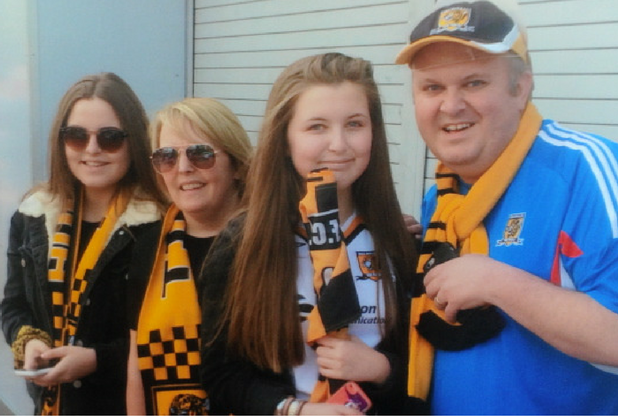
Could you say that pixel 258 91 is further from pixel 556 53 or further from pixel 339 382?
pixel 339 382

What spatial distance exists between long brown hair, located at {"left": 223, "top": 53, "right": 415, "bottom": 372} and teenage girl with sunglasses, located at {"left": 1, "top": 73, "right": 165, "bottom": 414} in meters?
0.69

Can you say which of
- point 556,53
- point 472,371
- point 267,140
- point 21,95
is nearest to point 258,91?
point 21,95

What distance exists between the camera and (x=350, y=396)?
4.44 ft

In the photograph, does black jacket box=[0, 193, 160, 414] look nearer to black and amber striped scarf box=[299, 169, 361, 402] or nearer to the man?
black and amber striped scarf box=[299, 169, 361, 402]

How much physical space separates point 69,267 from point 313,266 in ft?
3.73

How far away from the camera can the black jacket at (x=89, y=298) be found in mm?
1976

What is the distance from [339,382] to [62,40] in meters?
3.02

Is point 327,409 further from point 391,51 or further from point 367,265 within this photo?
point 391,51

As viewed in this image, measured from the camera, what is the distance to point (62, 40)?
3.45m

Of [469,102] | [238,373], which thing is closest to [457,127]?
[469,102]

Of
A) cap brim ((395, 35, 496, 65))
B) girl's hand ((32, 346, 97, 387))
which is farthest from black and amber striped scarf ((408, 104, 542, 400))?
girl's hand ((32, 346, 97, 387))

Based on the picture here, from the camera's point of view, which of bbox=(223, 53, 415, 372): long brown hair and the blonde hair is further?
the blonde hair

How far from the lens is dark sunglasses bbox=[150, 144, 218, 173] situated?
1747 mm

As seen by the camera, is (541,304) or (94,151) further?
(94,151)
